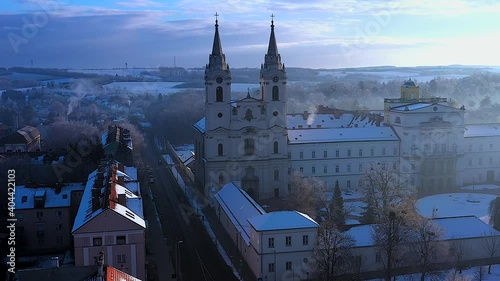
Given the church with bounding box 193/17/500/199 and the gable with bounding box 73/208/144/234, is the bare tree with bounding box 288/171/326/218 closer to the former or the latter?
the church with bounding box 193/17/500/199

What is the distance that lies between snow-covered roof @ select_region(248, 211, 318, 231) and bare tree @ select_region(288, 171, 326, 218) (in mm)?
9149

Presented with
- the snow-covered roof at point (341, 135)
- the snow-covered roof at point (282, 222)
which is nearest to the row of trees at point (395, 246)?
the snow-covered roof at point (282, 222)

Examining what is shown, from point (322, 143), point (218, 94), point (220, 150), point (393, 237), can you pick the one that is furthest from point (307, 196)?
point (218, 94)

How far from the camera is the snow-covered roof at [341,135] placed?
191 ft

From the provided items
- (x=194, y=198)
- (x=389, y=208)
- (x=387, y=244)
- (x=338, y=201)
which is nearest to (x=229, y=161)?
(x=194, y=198)

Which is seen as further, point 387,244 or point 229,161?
Answer: point 229,161

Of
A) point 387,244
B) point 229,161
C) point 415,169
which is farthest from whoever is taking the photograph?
point 415,169

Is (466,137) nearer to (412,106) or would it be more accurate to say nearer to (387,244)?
(412,106)

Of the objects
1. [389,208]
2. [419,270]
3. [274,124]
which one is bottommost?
[419,270]

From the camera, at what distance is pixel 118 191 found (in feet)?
112

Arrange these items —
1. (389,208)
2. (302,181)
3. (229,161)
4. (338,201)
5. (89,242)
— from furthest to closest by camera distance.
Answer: (229,161) < (302,181) < (338,201) < (389,208) < (89,242)

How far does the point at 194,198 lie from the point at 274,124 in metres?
10.7

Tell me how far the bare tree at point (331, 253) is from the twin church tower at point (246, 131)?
21254mm

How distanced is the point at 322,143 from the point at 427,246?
1054 inches
